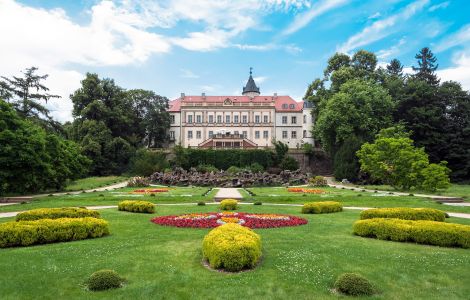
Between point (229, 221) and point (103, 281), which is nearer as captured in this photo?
point (103, 281)

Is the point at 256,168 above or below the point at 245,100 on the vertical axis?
below

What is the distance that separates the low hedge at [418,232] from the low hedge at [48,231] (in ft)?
25.9

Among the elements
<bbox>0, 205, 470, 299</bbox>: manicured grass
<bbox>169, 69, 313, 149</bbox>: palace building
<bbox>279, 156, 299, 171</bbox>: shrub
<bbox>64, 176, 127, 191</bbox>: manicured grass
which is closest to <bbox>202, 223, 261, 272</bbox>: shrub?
<bbox>0, 205, 470, 299</bbox>: manicured grass

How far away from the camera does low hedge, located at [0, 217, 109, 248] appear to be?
939 cm

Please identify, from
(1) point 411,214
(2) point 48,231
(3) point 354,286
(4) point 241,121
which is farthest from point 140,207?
(4) point 241,121

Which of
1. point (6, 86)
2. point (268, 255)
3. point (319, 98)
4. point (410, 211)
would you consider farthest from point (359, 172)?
point (6, 86)

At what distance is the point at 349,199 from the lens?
22.3 m

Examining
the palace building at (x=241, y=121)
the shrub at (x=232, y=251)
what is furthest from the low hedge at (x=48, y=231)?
the palace building at (x=241, y=121)

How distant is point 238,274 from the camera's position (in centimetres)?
706

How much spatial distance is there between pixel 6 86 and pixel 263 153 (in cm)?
3732

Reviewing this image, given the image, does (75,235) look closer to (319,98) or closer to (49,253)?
(49,253)

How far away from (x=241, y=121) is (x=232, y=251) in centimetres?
6700

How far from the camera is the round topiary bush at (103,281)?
6359 mm

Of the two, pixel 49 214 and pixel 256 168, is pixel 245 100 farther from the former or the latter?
pixel 49 214
